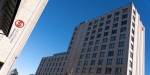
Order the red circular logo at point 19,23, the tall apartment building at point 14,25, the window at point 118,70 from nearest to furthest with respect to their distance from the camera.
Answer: the tall apartment building at point 14,25 → the red circular logo at point 19,23 → the window at point 118,70

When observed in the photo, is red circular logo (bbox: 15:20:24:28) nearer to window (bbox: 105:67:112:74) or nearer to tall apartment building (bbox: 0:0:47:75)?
tall apartment building (bbox: 0:0:47:75)

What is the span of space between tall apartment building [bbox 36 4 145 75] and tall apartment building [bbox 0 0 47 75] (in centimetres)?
4763

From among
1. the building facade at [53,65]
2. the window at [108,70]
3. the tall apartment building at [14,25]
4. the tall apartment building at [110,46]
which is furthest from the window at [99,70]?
the tall apartment building at [14,25]

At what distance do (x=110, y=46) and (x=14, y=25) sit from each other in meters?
64.5

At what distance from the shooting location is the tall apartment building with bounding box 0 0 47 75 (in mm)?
8578

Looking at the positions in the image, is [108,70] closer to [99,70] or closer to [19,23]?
[99,70]

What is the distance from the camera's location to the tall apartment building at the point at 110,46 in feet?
211

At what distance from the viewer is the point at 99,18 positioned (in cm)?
8725

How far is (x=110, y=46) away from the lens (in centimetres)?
7081

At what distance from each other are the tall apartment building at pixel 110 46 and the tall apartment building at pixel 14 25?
4763 cm

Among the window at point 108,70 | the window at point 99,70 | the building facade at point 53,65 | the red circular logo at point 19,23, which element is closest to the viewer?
the red circular logo at point 19,23

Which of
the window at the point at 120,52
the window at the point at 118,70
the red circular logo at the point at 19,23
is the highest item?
the window at the point at 120,52

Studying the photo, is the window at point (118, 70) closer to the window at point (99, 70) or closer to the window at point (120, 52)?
the window at point (120, 52)

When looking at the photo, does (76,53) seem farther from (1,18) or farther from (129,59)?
(1,18)
